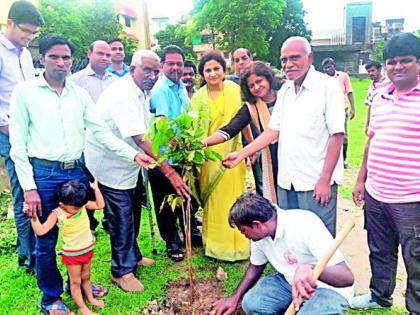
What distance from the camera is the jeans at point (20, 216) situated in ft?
12.0

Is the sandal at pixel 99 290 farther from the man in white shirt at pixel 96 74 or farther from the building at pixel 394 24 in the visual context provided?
the building at pixel 394 24

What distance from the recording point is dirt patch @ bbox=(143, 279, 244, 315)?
10.6ft

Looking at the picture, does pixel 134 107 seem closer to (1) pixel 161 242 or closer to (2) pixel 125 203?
(2) pixel 125 203

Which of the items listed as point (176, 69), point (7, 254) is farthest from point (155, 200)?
point (7, 254)

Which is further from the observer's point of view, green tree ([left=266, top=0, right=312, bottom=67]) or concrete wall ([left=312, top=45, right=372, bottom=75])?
concrete wall ([left=312, top=45, right=372, bottom=75])

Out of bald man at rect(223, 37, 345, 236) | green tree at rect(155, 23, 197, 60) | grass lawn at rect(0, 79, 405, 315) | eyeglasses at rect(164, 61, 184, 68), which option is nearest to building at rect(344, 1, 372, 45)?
green tree at rect(155, 23, 197, 60)

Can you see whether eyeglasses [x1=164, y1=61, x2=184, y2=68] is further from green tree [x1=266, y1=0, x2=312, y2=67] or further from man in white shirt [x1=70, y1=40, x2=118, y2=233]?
green tree [x1=266, y1=0, x2=312, y2=67]

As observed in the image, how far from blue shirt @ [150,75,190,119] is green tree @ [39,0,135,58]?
50.7 feet

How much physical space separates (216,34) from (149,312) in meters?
25.9

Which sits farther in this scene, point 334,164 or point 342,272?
point 334,164

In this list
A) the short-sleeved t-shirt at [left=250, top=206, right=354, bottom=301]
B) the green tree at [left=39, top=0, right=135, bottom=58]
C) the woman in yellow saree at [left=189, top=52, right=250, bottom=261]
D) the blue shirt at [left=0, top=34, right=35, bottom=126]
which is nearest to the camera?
the short-sleeved t-shirt at [left=250, top=206, right=354, bottom=301]

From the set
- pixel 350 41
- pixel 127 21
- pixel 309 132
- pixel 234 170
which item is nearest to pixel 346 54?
pixel 350 41

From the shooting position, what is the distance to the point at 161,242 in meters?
4.58

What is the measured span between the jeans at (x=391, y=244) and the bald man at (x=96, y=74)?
3.35 metres
